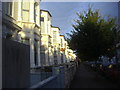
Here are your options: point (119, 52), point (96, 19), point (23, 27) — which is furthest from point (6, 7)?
point (119, 52)

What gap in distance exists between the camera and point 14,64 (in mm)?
3693

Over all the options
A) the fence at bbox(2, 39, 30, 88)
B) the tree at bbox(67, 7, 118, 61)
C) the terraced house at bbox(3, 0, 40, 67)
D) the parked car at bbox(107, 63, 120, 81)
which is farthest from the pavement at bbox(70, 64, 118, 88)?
the fence at bbox(2, 39, 30, 88)

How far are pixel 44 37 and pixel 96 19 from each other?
9.66m

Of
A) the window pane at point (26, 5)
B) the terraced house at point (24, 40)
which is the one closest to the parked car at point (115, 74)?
the terraced house at point (24, 40)

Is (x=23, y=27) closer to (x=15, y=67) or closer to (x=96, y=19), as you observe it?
(x=96, y=19)

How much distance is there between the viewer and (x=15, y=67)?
147 inches

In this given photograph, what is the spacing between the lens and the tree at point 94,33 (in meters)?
12.6

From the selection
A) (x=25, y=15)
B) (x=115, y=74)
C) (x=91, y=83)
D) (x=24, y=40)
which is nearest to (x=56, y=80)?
(x=91, y=83)

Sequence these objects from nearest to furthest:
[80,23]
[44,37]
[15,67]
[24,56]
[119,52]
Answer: [15,67] < [24,56] < [80,23] < [44,37] < [119,52]

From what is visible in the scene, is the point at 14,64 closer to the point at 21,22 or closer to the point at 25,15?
the point at 21,22

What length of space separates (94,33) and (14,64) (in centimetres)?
972

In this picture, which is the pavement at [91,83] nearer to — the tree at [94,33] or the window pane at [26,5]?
the tree at [94,33]

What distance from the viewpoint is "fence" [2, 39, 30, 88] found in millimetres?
3334

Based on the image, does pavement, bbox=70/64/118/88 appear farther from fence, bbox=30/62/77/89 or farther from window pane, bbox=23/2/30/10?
window pane, bbox=23/2/30/10
